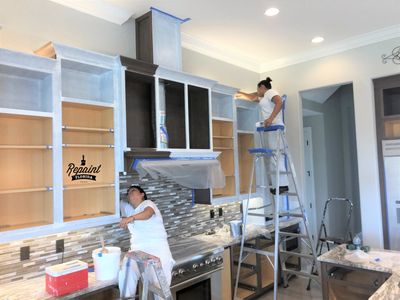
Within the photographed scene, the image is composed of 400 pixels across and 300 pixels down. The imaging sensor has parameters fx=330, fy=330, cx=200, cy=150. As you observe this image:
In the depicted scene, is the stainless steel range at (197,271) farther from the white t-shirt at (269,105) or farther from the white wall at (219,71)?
the white wall at (219,71)

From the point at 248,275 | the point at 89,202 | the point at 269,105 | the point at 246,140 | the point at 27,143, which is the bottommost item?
the point at 248,275

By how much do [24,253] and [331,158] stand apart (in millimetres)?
5053

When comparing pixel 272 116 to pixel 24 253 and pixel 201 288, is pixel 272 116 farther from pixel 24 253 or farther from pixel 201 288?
pixel 24 253

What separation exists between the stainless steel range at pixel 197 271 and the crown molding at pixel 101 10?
2252 millimetres

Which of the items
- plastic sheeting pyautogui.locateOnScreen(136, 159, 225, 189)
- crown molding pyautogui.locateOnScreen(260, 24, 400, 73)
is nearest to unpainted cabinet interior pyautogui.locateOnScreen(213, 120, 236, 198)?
plastic sheeting pyautogui.locateOnScreen(136, 159, 225, 189)

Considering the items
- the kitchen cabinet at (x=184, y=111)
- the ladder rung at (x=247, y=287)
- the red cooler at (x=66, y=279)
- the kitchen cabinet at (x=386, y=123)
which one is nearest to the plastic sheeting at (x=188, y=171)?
the kitchen cabinet at (x=184, y=111)

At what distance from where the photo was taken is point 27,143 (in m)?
2.49

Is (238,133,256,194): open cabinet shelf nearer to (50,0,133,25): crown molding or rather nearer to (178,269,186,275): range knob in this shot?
(178,269,186,275): range knob

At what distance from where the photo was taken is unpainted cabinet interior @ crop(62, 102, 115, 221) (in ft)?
8.84

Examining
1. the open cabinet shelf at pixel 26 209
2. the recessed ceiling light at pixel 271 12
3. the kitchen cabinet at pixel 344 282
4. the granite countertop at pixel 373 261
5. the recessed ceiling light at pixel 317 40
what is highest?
the recessed ceiling light at pixel 317 40

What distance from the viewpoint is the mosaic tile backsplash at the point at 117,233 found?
241cm

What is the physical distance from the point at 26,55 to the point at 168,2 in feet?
4.47

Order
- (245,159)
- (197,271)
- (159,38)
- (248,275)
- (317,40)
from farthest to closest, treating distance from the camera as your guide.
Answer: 1. (245,159)
2. (317,40)
3. (248,275)
4. (159,38)
5. (197,271)

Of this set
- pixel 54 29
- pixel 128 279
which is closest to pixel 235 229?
pixel 128 279
